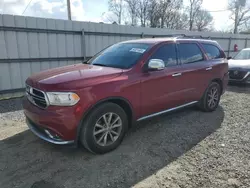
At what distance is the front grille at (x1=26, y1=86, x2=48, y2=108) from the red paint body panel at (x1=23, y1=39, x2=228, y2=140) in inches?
2.5

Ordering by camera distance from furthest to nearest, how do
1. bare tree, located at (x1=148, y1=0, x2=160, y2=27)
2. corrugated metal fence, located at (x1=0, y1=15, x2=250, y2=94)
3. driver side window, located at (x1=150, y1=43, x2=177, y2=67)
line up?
1. bare tree, located at (x1=148, y1=0, x2=160, y2=27)
2. corrugated metal fence, located at (x1=0, y1=15, x2=250, y2=94)
3. driver side window, located at (x1=150, y1=43, x2=177, y2=67)

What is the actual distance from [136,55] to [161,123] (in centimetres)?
161

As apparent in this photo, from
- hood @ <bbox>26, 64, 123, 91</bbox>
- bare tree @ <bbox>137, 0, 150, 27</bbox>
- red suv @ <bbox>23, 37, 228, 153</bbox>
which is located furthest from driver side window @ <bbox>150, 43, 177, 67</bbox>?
bare tree @ <bbox>137, 0, 150, 27</bbox>

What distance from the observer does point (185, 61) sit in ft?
14.0

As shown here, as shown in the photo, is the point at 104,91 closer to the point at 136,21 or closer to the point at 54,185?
the point at 54,185

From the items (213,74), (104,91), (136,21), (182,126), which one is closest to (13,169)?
(104,91)

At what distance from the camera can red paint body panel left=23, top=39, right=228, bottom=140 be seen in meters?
2.76

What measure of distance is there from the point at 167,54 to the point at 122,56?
2.92 feet

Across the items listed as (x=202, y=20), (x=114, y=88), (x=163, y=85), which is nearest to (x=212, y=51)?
(x=163, y=85)

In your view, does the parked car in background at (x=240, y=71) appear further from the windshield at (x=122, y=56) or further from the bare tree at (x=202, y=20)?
the bare tree at (x=202, y=20)

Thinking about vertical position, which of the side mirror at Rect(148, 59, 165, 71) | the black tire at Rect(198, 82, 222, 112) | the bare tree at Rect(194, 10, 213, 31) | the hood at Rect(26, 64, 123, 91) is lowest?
the black tire at Rect(198, 82, 222, 112)

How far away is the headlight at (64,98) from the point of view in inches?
107

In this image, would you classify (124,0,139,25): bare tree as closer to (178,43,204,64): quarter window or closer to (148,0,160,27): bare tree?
(148,0,160,27): bare tree

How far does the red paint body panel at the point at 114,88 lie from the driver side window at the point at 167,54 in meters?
0.11
